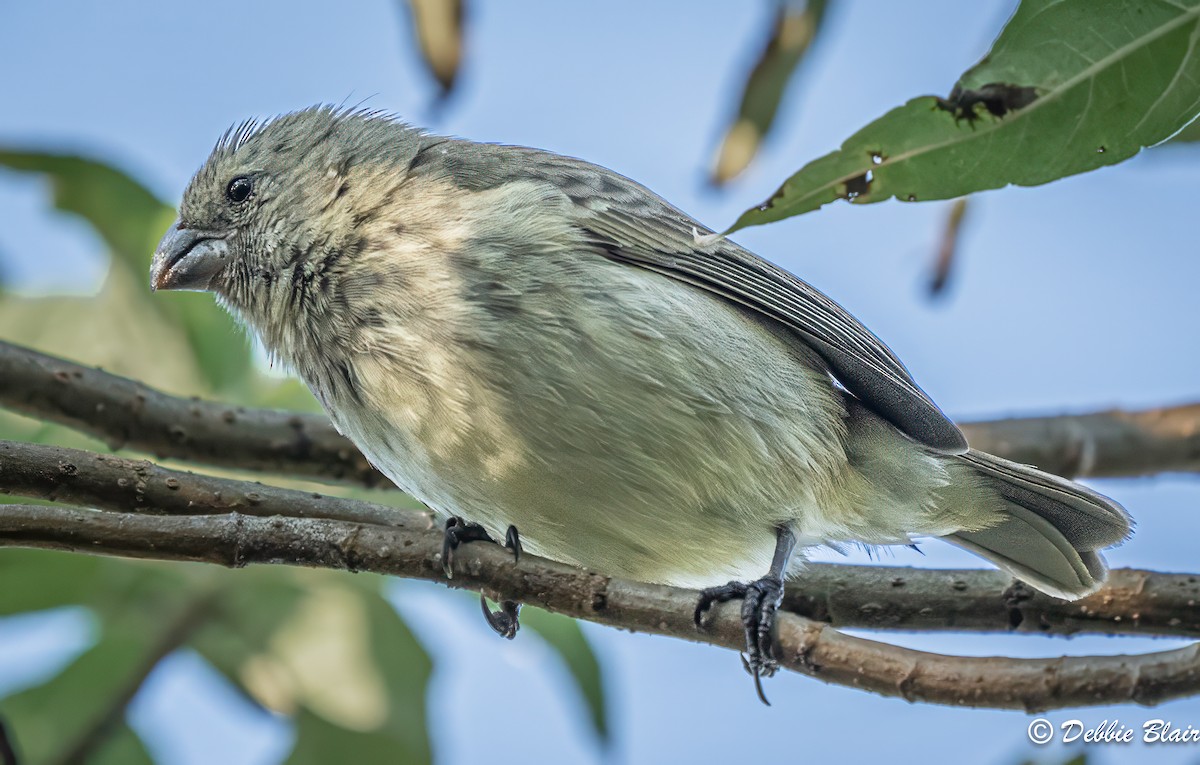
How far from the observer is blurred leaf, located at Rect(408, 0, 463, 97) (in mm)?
4188

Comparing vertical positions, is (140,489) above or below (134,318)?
below

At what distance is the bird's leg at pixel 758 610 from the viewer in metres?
3.21

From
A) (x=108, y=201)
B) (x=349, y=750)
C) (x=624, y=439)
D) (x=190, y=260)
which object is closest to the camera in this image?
(x=624, y=439)

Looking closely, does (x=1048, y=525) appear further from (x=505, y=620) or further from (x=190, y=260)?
(x=190, y=260)

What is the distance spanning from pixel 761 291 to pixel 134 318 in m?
2.52

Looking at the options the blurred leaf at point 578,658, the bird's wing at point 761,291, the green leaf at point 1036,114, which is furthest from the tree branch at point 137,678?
the green leaf at point 1036,114

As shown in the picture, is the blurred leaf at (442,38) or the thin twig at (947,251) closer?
the blurred leaf at (442,38)

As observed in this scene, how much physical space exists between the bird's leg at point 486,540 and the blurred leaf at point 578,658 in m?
0.19

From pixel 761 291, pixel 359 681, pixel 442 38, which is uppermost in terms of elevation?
pixel 442 38

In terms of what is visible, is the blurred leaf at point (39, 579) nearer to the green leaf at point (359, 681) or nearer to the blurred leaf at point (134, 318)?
the green leaf at point (359, 681)

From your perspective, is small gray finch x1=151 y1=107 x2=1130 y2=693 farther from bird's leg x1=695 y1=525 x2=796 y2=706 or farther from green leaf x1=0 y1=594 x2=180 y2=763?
green leaf x1=0 y1=594 x2=180 y2=763

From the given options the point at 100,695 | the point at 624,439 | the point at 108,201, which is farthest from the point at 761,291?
the point at 100,695

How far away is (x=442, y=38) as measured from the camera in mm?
4188

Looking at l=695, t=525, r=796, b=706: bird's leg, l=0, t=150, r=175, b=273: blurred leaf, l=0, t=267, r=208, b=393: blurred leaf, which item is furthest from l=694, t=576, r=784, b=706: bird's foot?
l=0, t=150, r=175, b=273: blurred leaf
